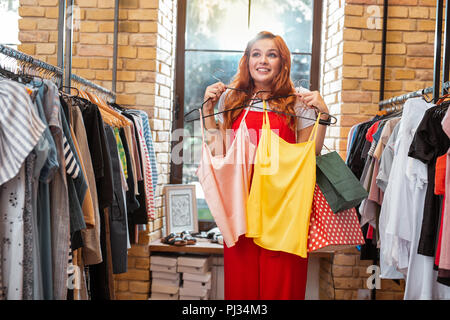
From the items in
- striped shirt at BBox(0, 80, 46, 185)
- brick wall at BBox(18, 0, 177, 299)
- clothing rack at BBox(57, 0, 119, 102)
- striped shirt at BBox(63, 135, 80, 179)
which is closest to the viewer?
striped shirt at BBox(0, 80, 46, 185)

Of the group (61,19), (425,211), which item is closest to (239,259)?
(425,211)

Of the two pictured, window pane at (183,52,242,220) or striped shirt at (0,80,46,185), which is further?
window pane at (183,52,242,220)

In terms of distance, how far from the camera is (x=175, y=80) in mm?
2742

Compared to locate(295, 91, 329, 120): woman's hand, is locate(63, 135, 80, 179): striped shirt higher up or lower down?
lower down

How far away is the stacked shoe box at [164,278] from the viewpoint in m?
2.62

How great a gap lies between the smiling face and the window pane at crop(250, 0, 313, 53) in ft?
2.15

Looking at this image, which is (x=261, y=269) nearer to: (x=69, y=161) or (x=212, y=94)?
(x=212, y=94)

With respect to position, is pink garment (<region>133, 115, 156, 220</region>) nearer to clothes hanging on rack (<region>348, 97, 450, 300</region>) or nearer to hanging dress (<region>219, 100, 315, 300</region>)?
hanging dress (<region>219, 100, 315, 300</region>)

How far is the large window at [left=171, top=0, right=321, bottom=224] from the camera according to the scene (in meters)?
2.34

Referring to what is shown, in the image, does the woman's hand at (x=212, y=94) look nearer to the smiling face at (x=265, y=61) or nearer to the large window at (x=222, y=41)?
the smiling face at (x=265, y=61)

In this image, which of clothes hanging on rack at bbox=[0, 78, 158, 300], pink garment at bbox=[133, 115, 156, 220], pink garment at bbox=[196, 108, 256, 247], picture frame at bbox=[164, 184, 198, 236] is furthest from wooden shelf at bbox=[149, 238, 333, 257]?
pink garment at bbox=[196, 108, 256, 247]

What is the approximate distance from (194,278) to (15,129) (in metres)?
1.75

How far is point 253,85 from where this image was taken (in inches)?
67.2

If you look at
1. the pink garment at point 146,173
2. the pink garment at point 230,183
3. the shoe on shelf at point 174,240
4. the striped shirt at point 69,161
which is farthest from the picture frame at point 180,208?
the striped shirt at point 69,161
